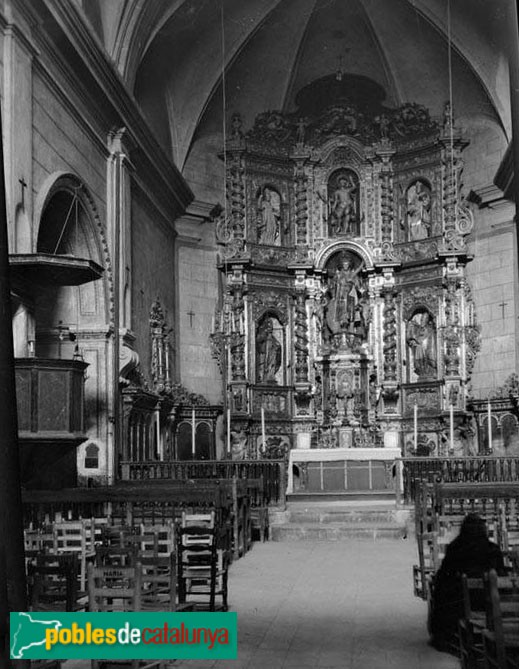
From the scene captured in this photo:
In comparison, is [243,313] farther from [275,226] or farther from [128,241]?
[128,241]

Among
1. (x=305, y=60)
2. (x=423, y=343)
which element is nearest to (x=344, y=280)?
(x=423, y=343)

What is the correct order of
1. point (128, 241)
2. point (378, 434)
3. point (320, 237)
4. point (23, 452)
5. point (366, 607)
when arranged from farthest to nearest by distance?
point (320, 237), point (378, 434), point (128, 241), point (23, 452), point (366, 607)

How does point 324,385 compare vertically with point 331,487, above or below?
above

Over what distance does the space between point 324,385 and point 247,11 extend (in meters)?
8.09

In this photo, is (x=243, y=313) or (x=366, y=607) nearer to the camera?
(x=366, y=607)

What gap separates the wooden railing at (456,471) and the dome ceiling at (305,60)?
816 centimetres

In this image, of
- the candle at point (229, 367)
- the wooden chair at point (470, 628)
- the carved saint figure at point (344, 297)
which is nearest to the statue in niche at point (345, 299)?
the carved saint figure at point (344, 297)

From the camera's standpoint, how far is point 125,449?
16.5 meters

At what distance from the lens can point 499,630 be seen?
4.41 meters

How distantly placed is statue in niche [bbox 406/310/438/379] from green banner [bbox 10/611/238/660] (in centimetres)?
1670

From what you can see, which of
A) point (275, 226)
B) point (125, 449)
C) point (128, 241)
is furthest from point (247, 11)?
point (125, 449)

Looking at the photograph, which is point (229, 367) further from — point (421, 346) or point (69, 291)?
point (69, 291)

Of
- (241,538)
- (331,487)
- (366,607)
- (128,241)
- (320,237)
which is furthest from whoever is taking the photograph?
(320,237)

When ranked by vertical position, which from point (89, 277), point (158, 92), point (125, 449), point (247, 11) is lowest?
point (125, 449)
